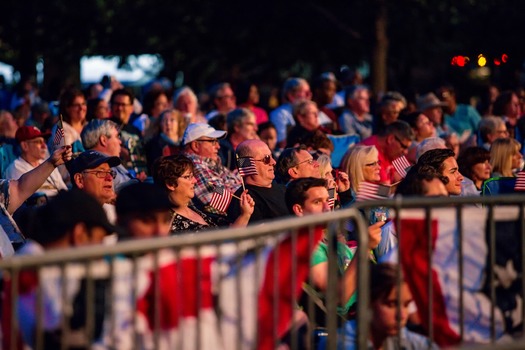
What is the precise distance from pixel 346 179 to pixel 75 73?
23993 mm

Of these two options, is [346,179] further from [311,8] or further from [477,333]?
[311,8]

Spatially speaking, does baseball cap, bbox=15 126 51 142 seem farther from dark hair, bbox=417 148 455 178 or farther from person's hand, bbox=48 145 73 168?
dark hair, bbox=417 148 455 178

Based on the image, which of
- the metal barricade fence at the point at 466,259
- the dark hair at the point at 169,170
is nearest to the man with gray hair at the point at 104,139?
the dark hair at the point at 169,170

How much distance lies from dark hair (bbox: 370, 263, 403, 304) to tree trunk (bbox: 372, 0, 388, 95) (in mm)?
20216

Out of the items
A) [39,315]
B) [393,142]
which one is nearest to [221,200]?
[393,142]

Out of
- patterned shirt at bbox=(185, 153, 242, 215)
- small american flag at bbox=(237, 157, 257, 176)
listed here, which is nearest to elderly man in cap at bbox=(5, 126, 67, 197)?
patterned shirt at bbox=(185, 153, 242, 215)

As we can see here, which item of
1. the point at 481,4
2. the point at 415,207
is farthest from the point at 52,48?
the point at 415,207

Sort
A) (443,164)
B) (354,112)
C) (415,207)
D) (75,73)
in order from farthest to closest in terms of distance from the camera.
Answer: (75,73) → (354,112) → (443,164) → (415,207)

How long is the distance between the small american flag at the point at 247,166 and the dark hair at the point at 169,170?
894 mm

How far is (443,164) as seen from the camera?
469 inches

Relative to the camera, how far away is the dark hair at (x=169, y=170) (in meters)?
10.9

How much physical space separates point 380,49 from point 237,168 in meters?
15.0

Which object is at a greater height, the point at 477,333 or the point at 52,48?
the point at 52,48

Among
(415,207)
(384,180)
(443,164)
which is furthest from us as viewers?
(384,180)
